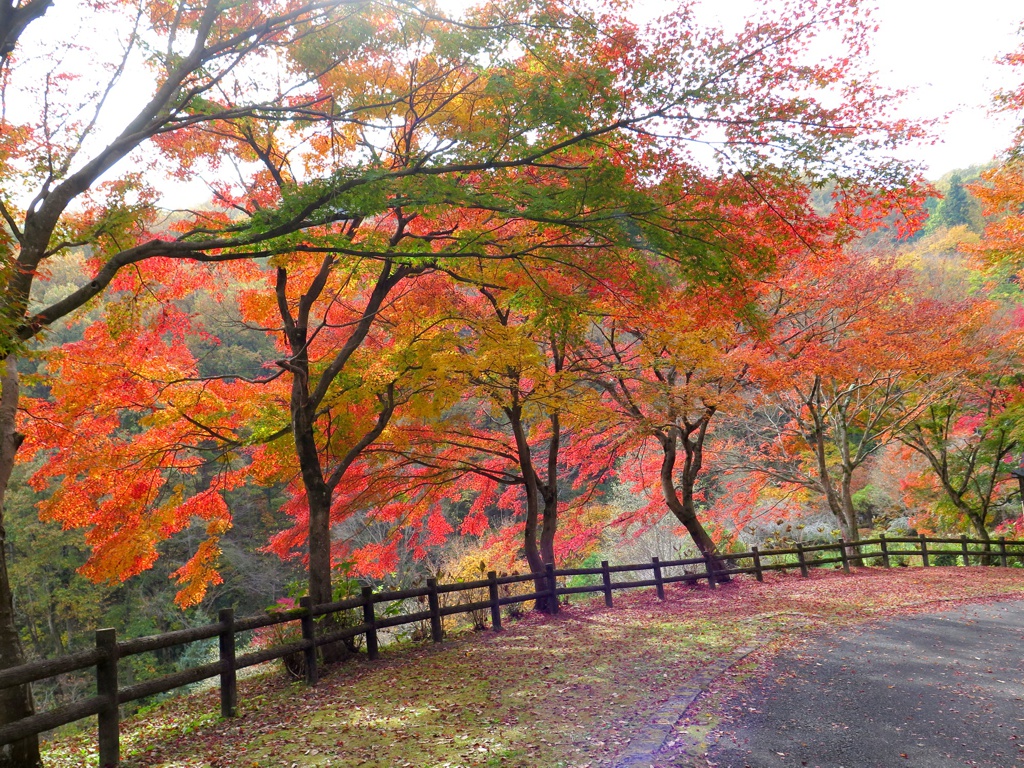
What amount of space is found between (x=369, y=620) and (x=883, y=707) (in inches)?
244

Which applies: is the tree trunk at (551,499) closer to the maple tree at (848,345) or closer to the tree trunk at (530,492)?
the tree trunk at (530,492)

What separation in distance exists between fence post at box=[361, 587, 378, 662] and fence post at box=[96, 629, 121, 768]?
148 inches

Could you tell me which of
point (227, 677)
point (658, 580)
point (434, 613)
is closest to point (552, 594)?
point (658, 580)

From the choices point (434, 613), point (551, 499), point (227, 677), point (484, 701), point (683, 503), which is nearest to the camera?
point (484, 701)

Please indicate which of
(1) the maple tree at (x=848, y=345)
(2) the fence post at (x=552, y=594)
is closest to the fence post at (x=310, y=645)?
(2) the fence post at (x=552, y=594)

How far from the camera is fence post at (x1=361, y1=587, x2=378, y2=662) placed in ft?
29.3

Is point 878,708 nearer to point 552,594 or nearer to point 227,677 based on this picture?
point 227,677

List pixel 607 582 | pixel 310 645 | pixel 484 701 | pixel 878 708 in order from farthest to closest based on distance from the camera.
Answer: pixel 607 582 → pixel 310 645 → pixel 484 701 → pixel 878 708

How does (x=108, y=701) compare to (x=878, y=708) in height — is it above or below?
above

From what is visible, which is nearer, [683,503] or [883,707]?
[883,707]

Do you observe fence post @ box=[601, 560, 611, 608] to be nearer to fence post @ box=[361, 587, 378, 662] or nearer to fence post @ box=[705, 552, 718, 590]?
fence post @ box=[705, 552, 718, 590]

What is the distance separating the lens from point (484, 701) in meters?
6.31

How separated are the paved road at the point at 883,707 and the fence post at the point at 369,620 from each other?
196 inches

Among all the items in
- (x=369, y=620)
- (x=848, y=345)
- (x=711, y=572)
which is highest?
(x=848, y=345)
